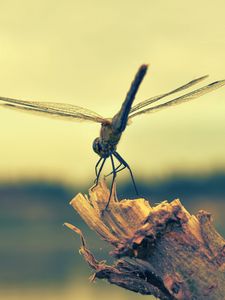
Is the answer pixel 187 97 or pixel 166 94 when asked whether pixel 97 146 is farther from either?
pixel 187 97

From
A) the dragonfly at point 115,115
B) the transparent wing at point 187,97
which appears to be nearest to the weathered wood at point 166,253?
the dragonfly at point 115,115

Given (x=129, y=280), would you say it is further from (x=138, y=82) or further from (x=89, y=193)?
(x=138, y=82)

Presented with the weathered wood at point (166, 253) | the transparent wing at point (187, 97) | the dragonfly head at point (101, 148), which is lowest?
the weathered wood at point (166, 253)

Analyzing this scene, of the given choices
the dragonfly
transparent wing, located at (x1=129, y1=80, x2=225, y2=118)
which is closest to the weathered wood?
the dragonfly

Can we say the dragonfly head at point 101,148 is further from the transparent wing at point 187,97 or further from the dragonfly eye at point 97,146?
the transparent wing at point 187,97

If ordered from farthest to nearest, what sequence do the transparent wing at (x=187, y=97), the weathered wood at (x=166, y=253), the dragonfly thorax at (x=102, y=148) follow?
the transparent wing at (x=187, y=97)
the dragonfly thorax at (x=102, y=148)
the weathered wood at (x=166, y=253)

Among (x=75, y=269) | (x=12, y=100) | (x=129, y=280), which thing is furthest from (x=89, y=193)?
(x=75, y=269)

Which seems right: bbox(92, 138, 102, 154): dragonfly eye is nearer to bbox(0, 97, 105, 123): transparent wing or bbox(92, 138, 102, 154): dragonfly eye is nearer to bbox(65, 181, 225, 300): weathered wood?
bbox(0, 97, 105, 123): transparent wing
